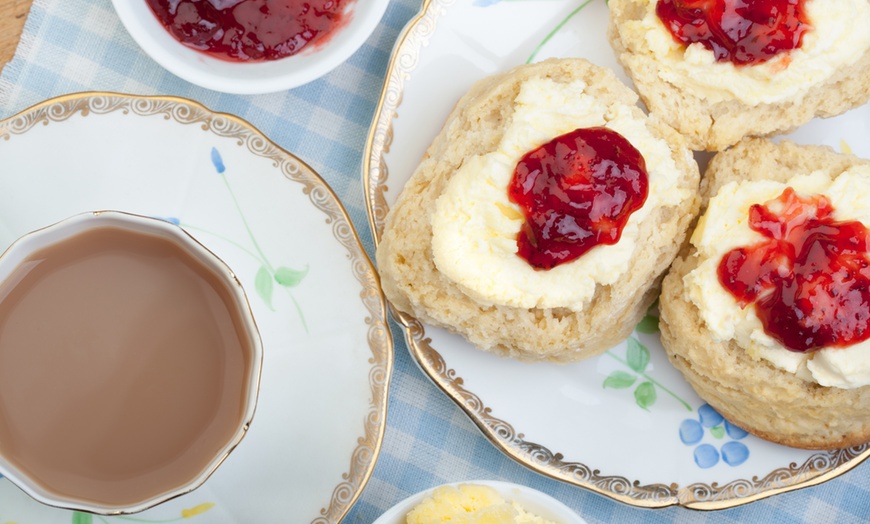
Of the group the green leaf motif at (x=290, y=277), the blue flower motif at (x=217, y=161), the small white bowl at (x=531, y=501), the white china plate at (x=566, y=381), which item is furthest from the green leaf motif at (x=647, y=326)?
the blue flower motif at (x=217, y=161)

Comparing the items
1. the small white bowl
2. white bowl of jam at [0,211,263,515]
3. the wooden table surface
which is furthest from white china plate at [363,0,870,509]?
the wooden table surface

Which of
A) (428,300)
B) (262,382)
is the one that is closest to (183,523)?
(262,382)

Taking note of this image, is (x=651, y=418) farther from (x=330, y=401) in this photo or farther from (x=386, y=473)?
(x=330, y=401)

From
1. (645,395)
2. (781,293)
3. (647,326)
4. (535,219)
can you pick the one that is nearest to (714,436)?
(645,395)

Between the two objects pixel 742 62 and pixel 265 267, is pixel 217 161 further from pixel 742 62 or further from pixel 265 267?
pixel 742 62

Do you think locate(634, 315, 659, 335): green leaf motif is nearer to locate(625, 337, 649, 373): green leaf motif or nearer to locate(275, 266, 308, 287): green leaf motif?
locate(625, 337, 649, 373): green leaf motif
